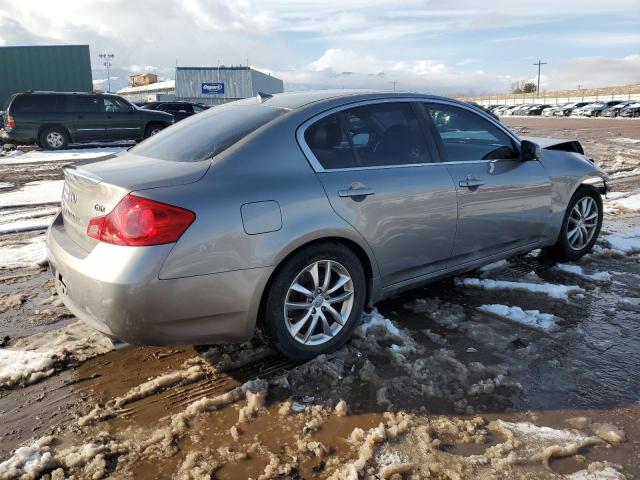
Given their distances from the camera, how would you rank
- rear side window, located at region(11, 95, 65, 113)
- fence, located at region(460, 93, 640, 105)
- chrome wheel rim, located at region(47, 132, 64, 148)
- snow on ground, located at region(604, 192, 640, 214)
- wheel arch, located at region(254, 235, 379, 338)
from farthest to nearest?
fence, located at region(460, 93, 640, 105), chrome wheel rim, located at region(47, 132, 64, 148), rear side window, located at region(11, 95, 65, 113), snow on ground, located at region(604, 192, 640, 214), wheel arch, located at region(254, 235, 379, 338)

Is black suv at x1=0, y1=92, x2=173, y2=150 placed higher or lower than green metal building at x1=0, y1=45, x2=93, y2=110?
lower

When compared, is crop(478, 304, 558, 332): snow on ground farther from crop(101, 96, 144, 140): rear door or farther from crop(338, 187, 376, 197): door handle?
crop(101, 96, 144, 140): rear door

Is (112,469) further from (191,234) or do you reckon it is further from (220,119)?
(220,119)

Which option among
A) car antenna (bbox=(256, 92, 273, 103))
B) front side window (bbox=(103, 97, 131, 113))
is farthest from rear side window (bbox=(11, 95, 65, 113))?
car antenna (bbox=(256, 92, 273, 103))

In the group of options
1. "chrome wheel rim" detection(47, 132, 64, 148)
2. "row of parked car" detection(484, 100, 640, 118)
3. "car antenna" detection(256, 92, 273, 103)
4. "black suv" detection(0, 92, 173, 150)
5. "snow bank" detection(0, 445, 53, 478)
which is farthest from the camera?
"row of parked car" detection(484, 100, 640, 118)

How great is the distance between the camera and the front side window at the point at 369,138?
10.9 feet

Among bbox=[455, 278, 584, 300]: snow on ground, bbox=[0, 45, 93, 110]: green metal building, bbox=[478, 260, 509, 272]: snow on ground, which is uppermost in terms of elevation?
bbox=[0, 45, 93, 110]: green metal building

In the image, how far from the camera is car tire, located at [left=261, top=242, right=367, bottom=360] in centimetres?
304

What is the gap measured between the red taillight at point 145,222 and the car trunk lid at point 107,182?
8 cm

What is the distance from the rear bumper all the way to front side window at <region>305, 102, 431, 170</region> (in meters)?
0.91

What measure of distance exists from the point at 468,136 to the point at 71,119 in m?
14.9

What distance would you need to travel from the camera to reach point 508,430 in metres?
2.63

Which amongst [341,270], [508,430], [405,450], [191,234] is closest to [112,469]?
[191,234]

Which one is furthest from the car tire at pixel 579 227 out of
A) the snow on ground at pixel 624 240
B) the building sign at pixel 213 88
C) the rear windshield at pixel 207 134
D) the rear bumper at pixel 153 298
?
the building sign at pixel 213 88
